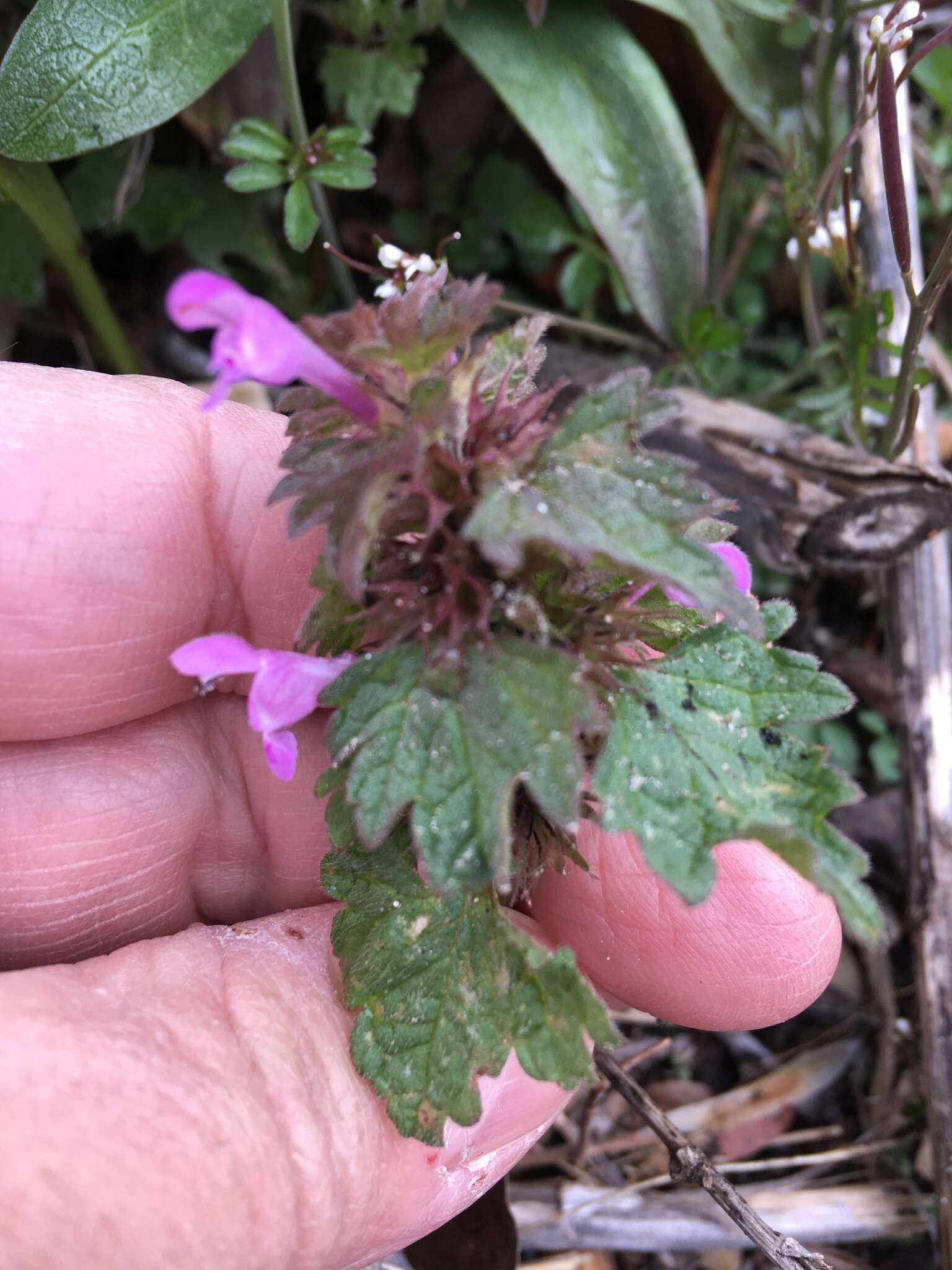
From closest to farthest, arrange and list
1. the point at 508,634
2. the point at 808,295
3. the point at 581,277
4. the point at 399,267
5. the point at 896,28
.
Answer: the point at 508,634 < the point at 896,28 < the point at 399,267 < the point at 808,295 < the point at 581,277

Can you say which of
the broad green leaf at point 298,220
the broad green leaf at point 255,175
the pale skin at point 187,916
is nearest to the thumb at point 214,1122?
the pale skin at point 187,916

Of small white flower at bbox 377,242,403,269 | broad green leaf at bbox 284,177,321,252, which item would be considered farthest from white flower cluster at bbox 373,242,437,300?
broad green leaf at bbox 284,177,321,252

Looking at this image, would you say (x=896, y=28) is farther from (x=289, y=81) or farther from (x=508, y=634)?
(x=508, y=634)

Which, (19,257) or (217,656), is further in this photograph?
(19,257)

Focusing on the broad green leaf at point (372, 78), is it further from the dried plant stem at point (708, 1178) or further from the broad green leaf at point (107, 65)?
the dried plant stem at point (708, 1178)

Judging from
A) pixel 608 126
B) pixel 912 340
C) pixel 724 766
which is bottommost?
pixel 724 766

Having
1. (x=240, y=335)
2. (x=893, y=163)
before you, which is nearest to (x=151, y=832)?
(x=240, y=335)
